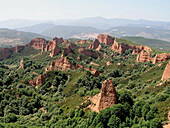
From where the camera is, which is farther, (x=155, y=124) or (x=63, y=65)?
(x=63, y=65)

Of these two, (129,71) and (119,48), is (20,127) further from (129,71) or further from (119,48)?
(119,48)

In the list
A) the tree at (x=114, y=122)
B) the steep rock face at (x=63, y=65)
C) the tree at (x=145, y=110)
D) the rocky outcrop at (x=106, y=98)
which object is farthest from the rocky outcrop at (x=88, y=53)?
the tree at (x=114, y=122)

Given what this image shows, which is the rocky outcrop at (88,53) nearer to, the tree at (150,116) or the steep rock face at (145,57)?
the steep rock face at (145,57)

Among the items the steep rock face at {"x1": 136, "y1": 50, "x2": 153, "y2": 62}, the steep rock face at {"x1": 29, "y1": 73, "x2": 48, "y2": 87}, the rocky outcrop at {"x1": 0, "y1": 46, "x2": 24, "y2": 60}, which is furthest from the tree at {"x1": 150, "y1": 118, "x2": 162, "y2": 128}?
the rocky outcrop at {"x1": 0, "y1": 46, "x2": 24, "y2": 60}

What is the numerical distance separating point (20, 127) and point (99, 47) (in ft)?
346

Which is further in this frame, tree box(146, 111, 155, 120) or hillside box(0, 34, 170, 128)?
hillside box(0, 34, 170, 128)

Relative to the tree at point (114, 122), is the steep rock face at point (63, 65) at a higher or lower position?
lower

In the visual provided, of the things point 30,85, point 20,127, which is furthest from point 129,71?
point 20,127

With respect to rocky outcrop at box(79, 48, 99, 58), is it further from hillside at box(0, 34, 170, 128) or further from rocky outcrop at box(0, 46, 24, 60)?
rocky outcrop at box(0, 46, 24, 60)

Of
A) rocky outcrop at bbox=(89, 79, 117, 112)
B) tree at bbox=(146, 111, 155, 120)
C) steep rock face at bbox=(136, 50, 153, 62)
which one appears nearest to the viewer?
tree at bbox=(146, 111, 155, 120)

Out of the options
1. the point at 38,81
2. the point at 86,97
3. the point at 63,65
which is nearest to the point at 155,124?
the point at 86,97

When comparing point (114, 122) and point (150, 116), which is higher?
point (150, 116)

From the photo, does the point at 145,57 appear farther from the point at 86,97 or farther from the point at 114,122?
the point at 114,122

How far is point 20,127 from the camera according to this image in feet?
118
